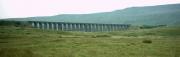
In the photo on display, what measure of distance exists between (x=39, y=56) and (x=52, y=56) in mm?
1303

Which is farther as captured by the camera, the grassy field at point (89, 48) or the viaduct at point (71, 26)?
the viaduct at point (71, 26)

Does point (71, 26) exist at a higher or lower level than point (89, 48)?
lower

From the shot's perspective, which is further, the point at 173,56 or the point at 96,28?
the point at 96,28

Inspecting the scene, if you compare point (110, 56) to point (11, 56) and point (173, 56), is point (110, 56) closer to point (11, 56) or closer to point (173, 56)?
point (173, 56)

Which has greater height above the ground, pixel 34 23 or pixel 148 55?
pixel 148 55

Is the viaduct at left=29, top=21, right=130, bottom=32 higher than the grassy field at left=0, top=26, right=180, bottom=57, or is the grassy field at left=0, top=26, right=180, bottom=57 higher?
the grassy field at left=0, top=26, right=180, bottom=57

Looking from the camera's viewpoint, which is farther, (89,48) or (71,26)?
(71,26)

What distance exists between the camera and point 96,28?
18025 cm

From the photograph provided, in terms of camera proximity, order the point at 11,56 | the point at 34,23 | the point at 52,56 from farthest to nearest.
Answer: the point at 34,23, the point at 52,56, the point at 11,56

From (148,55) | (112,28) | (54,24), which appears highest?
(148,55)

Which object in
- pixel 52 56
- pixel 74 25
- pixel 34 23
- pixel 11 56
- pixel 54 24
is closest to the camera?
pixel 11 56

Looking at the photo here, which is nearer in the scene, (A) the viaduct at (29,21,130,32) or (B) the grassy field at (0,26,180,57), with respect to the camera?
(B) the grassy field at (0,26,180,57)

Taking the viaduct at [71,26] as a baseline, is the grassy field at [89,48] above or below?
above

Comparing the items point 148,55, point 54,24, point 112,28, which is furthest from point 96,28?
point 148,55
